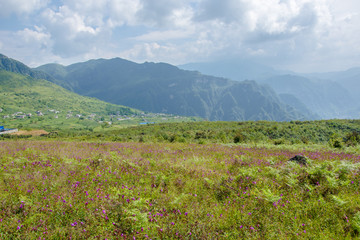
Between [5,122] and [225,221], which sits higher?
Result: [225,221]

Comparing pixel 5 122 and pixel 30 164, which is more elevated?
pixel 30 164

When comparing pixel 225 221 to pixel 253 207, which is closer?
pixel 225 221

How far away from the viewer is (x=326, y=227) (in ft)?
13.7

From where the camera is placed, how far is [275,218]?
4.43m

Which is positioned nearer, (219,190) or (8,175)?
(219,190)

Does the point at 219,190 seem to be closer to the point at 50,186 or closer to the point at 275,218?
the point at 275,218

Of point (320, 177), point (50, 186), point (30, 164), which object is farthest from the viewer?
point (30, 164)

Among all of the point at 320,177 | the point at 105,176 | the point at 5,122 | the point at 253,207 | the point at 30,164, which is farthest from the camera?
the point at 5,122

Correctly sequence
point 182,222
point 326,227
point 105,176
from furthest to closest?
point 105,176, point 182,222, point 326,227

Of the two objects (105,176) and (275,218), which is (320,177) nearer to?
(275,218)

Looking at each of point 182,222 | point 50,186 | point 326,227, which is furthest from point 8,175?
point 326,227

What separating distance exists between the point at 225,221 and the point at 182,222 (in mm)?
998

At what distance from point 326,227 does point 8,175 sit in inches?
377

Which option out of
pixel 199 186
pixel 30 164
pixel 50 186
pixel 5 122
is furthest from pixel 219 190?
pixel 5 122
